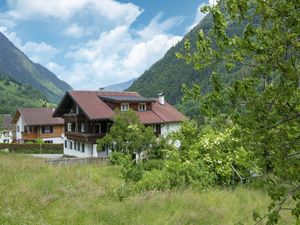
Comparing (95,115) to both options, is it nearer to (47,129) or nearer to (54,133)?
(47,129)

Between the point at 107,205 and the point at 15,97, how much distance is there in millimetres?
171749

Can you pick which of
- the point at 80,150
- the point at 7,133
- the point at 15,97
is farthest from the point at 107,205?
the point at 15,97

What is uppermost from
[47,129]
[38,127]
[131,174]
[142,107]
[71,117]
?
[142,107]

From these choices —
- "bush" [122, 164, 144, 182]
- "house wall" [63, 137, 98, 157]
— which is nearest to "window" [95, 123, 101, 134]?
"house wall" [63, 137, 98, 157]

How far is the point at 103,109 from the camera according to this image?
167ft

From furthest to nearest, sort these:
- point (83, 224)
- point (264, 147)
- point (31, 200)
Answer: point (31, 200)
point (83, 224)
point (264, 147)

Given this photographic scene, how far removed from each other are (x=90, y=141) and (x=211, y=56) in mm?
47208

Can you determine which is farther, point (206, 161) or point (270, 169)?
point (206, 161)

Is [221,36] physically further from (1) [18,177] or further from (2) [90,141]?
(2) [90,141]

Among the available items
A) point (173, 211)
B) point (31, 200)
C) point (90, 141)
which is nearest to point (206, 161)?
point (173, 211)

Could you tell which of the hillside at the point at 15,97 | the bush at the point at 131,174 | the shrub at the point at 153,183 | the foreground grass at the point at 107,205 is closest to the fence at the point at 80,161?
the bush at the point at 131,174

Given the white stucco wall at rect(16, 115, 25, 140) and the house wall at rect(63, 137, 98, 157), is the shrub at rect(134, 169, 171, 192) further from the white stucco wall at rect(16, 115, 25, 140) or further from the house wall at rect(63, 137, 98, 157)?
the white stucco wall at rect(16, 115, 25, 140)

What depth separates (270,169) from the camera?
4.41m

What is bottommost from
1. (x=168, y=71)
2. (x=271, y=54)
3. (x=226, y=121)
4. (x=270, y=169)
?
(x=270, y=169)
